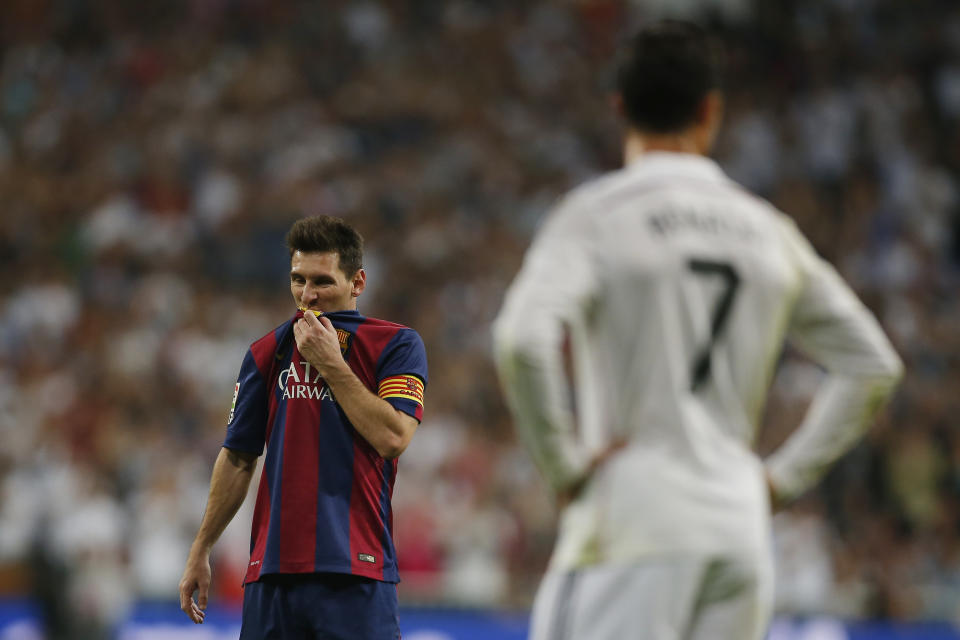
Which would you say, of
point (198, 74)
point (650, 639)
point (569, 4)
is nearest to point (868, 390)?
point (650, 639)

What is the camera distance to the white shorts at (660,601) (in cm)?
281

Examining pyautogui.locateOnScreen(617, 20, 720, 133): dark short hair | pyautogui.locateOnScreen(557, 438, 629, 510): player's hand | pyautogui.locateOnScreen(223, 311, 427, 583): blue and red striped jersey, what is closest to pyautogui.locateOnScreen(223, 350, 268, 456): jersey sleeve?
pyautogui.locateOnScreen(223, 311, 427, 583): blue and red striped jersey

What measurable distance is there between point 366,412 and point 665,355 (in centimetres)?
126

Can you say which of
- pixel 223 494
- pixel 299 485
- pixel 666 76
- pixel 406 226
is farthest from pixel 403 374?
pixel 406 226

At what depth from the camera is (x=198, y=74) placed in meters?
17.2

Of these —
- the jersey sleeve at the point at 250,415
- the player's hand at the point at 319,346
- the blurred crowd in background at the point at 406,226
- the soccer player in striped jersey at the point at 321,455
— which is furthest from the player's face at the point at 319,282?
the blurred crowd in background at the point at 406,226

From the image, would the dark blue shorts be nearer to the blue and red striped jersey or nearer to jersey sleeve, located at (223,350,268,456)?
the blue and red striped jersey

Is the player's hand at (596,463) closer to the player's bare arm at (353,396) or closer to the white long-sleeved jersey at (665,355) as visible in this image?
the white long-sleeved jersey at (665,355)

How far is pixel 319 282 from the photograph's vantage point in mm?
4094

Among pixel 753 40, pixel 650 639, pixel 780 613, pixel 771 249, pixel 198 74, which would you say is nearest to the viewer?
pixel 650 639

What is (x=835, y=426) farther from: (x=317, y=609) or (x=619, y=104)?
(x=317, y=609)

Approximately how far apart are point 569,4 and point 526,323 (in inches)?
662

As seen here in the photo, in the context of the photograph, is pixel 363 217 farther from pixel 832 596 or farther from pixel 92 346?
pixel 832 596

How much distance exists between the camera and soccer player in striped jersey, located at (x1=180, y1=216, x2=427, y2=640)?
3.88m
